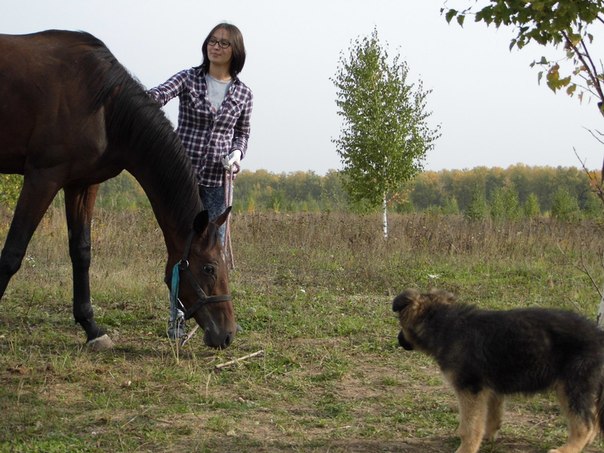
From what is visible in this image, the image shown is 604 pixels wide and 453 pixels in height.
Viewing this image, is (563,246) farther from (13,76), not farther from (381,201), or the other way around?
(13,76)

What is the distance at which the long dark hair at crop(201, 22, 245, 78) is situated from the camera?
242 inches

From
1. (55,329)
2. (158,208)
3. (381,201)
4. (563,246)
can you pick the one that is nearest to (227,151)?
(158,208)

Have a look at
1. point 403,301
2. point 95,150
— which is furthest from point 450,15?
point 95,150

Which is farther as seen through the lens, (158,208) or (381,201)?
(381,201)

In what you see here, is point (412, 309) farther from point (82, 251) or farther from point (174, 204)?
point (82, 251)

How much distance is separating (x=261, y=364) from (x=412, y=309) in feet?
6.07

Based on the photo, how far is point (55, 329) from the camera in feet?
21.4

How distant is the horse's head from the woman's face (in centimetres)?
162

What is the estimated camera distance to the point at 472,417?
3.68m

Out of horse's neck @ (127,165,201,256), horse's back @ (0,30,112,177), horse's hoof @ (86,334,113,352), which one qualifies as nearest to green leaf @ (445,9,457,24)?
horse's neck @ (127,165,201,256)

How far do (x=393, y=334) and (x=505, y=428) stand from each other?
7.69 feet

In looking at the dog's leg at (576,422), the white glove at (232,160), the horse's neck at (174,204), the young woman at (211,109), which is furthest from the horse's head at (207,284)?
the dog's leg at (576,422)

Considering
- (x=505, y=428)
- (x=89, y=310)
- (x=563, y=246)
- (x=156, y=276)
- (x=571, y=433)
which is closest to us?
(x=571, y=433)

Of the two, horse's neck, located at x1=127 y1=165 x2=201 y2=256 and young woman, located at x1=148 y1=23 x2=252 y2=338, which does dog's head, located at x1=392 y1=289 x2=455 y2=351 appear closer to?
horse's neck, located at x1=127 y1=165 x2=201 y2=256
